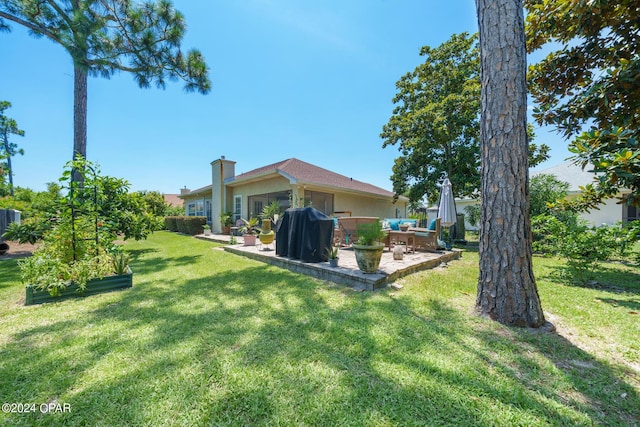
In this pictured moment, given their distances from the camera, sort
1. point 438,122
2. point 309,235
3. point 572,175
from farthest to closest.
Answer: point 572,175 < point 438,122 < point 309,235

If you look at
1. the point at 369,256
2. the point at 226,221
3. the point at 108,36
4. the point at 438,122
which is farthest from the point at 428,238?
the point at 108,36

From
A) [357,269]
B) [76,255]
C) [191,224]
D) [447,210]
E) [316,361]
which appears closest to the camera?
[316,361]

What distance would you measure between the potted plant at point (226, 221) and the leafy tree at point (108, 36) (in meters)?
7.16

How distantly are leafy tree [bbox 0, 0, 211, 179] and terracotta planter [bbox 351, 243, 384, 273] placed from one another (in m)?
8.38

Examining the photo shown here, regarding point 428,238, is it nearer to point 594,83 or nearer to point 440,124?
point 594,83

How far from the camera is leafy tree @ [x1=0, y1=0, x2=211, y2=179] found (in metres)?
6.84

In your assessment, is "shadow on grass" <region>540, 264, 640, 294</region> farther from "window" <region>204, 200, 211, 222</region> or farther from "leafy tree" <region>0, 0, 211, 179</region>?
"window" <region>204, 200, 211, 222</region>

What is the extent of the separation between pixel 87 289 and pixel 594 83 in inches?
399

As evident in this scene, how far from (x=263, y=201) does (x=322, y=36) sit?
962 centimetres

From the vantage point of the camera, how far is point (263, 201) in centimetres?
1575

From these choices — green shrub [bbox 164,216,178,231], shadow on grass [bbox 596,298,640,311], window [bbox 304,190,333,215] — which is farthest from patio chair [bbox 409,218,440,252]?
green shrub [bbox 164,216,178,231]

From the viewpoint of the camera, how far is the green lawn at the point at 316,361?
1.73 m

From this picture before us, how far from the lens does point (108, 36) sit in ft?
24.8

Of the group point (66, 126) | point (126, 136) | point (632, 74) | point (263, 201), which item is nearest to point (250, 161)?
point (263, 201)
